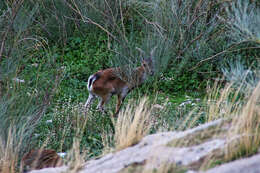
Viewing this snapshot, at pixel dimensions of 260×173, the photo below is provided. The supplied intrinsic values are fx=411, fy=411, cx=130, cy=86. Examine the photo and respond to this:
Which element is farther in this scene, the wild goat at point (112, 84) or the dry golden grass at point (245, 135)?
the wild goat at point (112, 84)

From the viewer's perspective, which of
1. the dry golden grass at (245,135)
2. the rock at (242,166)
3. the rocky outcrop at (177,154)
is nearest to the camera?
the rock at (242,166)

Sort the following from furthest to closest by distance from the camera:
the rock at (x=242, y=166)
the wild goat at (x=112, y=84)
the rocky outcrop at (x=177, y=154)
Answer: the wild goat at (x=112, y=84) → the rocky outcrop at (x=177, y=154) → the rock at (x=242, y=166)

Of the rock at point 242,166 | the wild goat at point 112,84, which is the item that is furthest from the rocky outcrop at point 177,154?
the wild goat at point 112,84

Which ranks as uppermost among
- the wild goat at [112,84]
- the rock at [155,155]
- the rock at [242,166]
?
the rock at [242,166]

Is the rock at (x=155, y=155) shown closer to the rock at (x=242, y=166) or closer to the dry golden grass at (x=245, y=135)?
the dry golden grass at (x=245, y=135)

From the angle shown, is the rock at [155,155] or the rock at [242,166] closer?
the rock at [242,166]

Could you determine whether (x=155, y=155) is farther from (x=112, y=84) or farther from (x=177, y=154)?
(x=112, y=84)

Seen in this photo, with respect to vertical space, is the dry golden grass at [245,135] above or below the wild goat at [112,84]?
above

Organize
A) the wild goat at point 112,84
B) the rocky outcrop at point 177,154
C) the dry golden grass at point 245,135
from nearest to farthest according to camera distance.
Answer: the rocky outcrop at point 177,154
the dry golden grass at point 245,135
the wild goat at point 112,84

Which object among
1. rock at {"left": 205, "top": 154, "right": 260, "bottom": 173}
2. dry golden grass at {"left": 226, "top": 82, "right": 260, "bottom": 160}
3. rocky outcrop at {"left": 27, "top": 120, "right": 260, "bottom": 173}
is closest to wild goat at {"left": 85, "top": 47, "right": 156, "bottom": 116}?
rocky outcrop at {"left": 27, "top": 120, "right": 260, "bottom": 173}

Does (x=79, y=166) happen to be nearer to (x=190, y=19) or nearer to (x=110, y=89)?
(x=110, y=89)

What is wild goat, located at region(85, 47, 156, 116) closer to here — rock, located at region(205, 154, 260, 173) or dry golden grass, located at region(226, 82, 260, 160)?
dry golden grass, located at region(226, 82, 260, 160)

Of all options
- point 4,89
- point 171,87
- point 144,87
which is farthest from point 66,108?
point 171,87

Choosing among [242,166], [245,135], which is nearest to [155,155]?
[242,166]
